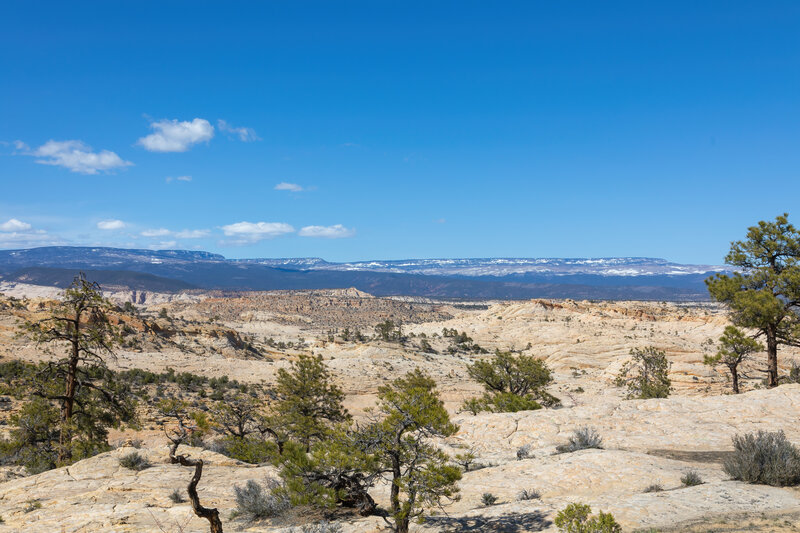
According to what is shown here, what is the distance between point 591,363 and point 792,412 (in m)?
36.2

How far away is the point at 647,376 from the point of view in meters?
36.2

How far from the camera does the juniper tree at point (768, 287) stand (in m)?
21.0

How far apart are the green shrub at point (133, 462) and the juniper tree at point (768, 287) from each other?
81.7 ft

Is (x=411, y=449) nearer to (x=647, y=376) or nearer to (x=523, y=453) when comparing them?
(x=523, y=453)

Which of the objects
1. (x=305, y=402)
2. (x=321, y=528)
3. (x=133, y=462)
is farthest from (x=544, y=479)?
(x=305, y=402)

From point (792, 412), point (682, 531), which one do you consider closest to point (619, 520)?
point (682, 531)

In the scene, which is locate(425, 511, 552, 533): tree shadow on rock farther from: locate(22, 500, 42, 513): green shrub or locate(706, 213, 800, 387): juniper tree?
locate(706, 213, 800, 387): juniper tree

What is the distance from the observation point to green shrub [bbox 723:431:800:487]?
10898 mm

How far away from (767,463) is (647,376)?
27603 mm

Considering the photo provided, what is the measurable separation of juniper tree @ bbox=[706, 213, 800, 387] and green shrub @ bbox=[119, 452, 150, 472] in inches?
981

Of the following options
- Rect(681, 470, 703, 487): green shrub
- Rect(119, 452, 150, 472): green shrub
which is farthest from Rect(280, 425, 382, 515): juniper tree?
Rect(681, 470, 703, 487): green shrub

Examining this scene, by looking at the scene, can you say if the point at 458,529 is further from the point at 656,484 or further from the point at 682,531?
the point at 656,484

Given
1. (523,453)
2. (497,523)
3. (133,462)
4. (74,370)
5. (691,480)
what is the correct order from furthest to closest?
(523,453) < (74,370) < (133,462) < (691,480) < (497,523)

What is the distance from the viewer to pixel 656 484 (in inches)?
456
